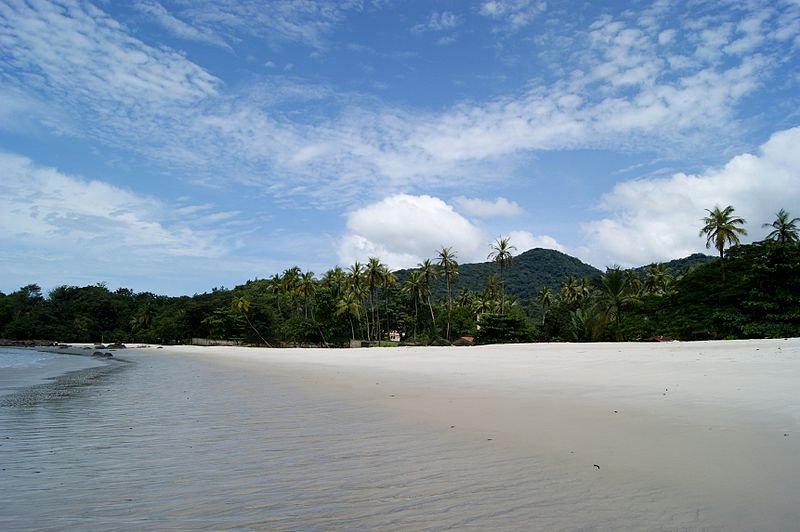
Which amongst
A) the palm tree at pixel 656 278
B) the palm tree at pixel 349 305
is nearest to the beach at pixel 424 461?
the palm tree at pixel 349 305

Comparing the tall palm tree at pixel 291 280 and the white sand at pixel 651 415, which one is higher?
the tall palm tree at pixel 291 280

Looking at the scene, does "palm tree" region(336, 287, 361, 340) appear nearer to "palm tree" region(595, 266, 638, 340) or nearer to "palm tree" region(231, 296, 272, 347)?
"palm tree" region(231, 296, 272, 347)

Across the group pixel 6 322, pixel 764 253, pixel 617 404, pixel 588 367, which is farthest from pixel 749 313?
pixel 6 322

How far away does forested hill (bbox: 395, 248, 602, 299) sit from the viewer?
150250 mm

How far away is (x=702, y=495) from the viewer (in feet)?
14.5

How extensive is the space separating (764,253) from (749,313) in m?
5.02

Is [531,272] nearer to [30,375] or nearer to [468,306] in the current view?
[468,306]

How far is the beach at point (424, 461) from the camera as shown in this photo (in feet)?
13.5

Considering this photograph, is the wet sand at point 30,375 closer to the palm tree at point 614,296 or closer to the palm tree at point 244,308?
the palm tree at point 614,296

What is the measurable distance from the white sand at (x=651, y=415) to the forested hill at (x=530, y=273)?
411ft

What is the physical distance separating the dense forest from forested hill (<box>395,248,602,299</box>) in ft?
2.24

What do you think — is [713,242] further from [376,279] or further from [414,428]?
[414,428]

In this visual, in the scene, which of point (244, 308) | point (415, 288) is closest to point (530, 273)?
point (415, 288)

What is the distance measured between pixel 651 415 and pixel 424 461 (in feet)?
15.3
